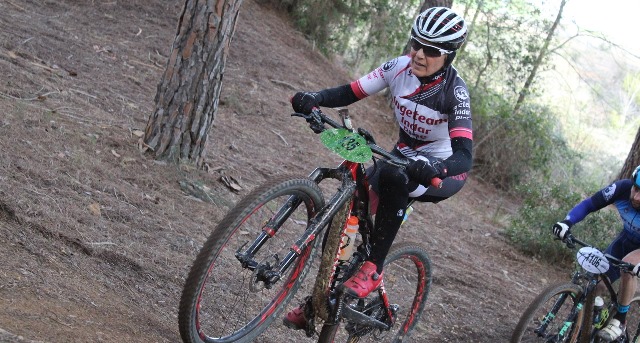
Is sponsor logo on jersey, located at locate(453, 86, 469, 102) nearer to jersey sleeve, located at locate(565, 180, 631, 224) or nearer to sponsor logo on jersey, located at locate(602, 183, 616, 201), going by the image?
jersey sleeve, located at locate(565, 180, 631, 224)

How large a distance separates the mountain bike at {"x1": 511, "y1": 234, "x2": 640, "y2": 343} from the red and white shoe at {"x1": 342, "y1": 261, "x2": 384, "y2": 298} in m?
2.19

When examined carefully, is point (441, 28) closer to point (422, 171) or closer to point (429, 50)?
point (429, 50)

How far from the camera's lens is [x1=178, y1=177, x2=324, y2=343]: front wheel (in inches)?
149

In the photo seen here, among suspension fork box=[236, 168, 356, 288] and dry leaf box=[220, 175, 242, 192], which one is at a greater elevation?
suspension fork box=[236, 168, 356, 288]

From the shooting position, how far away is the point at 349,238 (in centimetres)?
450

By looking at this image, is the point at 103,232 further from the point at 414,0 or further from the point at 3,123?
the point at 414,0

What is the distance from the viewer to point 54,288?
427 centimetres

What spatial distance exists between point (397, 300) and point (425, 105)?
2.63 m

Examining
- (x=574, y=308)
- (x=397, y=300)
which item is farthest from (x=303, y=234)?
(x=574, y=308)

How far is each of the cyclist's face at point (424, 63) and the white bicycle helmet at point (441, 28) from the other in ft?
0.36

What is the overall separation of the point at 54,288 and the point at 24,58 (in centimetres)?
519

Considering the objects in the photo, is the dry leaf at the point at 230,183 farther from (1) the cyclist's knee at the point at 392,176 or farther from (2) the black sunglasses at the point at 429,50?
(2) the black sunglasses at the point at 429,50

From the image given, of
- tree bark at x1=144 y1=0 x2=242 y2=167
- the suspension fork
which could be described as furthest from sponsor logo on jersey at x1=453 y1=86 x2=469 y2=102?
tree bark at x1=144 y1=0 x2=242 y2=167

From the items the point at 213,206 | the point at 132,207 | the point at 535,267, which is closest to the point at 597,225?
the point at 535,267
